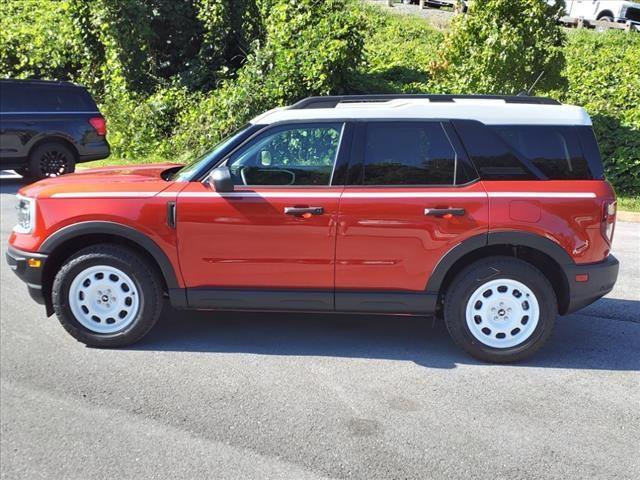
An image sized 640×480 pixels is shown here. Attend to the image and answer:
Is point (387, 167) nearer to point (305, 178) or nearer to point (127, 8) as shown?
point (305, 178)

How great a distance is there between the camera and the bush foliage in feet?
34.8

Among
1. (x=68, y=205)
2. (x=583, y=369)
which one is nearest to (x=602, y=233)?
(x=583, y=369)

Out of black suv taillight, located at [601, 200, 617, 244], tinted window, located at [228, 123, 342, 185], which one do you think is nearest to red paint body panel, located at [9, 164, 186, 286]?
tinted window, located at [228, 123, 342, 185]

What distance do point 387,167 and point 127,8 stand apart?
11550 mm

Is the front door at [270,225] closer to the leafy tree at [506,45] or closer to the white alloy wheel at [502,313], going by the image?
the white alloy wheel at [502,313]

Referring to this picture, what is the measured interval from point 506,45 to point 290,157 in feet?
23.8

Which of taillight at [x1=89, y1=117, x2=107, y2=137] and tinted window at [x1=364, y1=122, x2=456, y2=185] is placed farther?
taillight at [x1=89, y1=117, x2=107, y2=137]

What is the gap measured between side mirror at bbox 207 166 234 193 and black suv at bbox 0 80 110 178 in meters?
8.62

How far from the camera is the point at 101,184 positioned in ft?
15.1

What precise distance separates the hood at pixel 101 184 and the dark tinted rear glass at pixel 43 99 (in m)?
7.60

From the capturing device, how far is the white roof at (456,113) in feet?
14.2

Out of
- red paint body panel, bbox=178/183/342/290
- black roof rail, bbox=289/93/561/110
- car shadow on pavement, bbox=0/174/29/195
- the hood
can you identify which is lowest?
car shadow on pavement, bbox=0/174/29/195

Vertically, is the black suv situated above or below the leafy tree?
below

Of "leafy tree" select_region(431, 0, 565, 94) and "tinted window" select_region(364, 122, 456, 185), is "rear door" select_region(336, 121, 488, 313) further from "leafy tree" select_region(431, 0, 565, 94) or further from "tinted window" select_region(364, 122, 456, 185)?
"leafy tree" select_region(431, 0, 565, 94)
